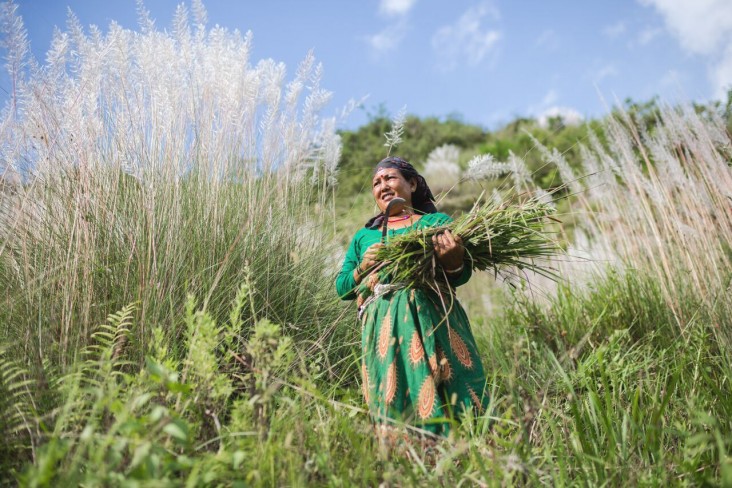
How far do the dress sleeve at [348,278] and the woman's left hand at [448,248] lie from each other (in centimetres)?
42

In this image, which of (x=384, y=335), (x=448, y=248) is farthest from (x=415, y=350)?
(x=448, y=248)

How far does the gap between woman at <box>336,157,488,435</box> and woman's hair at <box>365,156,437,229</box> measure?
7.1 inches

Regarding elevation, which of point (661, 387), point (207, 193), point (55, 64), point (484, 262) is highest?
point (55, 64)

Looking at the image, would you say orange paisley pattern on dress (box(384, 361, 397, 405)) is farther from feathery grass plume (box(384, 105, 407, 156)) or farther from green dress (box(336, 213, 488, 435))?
feathery grass plume (box(384, 105, 407, 156))

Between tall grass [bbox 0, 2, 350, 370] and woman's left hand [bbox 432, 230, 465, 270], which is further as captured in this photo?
tall grass [bbox 0, 2, 350, 370]

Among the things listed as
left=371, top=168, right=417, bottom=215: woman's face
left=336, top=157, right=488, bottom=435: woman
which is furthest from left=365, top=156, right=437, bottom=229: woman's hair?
left=336, top=157, right=488, bottom=435: woman

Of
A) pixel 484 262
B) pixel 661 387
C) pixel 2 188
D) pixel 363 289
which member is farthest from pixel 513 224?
pixel 2 188

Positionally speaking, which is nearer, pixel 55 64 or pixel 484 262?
pixel 484 262

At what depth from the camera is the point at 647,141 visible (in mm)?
3135

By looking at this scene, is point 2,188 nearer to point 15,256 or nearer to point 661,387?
point 15,256

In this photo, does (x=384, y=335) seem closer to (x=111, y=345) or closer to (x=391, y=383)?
(x=391, y=383)

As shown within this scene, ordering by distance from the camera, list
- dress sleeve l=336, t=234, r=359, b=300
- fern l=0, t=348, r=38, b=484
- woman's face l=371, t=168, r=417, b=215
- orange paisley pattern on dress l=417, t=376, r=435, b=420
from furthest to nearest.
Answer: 1. woman's face l=371, t=168, r=417, b=215
2. dress sleeve l=336, t=234, r=359, b=300
3. orange paisley pattern on dress l=417, t=376, r=435, b=420
4. fern l=0, t=348, r=38, b=484

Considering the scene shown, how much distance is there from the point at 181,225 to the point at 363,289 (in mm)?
884

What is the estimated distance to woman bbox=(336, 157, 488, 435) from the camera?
1.64 m
